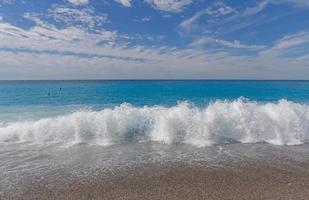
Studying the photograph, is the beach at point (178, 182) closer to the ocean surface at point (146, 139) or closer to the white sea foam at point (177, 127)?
the ocean surface at point (146, 139)

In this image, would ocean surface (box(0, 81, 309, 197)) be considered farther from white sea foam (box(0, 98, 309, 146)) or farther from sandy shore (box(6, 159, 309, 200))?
sandy shore (box(6, 159, 309, 200))

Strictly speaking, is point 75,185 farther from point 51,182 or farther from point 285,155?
point 285,155

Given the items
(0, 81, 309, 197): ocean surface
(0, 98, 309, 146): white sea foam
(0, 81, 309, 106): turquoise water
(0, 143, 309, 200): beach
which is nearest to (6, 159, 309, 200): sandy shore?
(0, 143, 309, 200): beach

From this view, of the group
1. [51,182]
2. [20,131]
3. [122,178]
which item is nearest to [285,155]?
[122,178]

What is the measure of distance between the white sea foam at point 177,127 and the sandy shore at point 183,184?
3.49 metres

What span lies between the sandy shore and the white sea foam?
11.4 ft

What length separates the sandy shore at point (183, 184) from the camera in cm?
617

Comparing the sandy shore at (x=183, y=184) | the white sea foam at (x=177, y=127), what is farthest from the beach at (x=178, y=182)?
the white sea foam at (x=177, y=127)

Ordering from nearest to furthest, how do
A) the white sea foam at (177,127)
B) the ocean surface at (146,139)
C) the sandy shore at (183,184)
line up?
the sandy shore at (183,184), the ocean surface at (146,139), the white sea foam at (177,127)

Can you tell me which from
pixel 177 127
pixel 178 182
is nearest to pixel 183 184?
pixel 178 182

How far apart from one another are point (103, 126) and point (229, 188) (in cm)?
774

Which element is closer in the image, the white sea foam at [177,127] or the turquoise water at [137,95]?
the white sea foam at [177,127]

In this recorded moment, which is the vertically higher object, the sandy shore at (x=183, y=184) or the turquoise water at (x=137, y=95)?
the sandy shore at (x=183, y=184)

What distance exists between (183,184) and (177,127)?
569 centimetres
